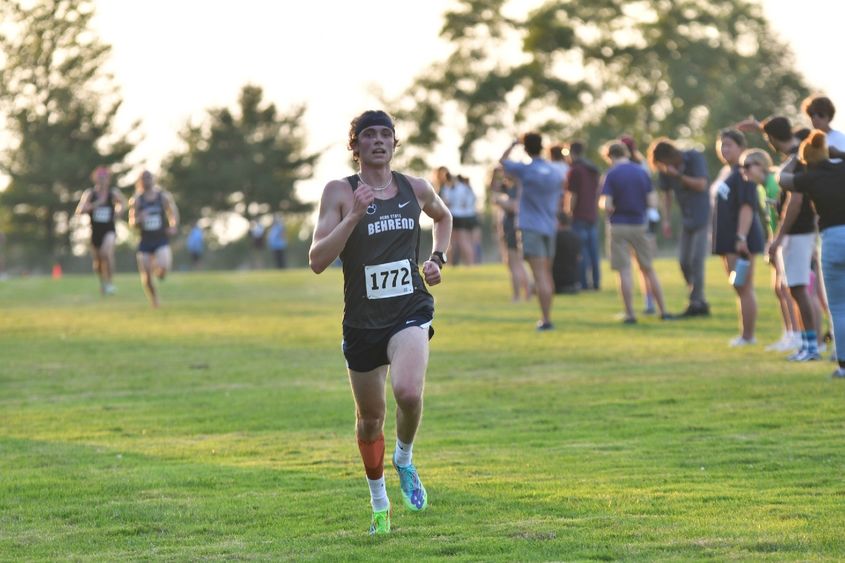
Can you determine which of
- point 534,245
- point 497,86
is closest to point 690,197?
point 534,245

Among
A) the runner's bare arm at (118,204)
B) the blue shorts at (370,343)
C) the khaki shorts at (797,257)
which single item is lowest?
the blue shorts at (370,343)

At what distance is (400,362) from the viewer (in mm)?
8328

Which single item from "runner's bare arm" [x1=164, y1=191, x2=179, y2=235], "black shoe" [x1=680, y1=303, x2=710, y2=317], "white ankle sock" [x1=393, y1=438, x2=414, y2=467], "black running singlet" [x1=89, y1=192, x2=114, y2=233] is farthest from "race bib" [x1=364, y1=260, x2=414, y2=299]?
"black running singlet" [x1=89, y1=192, x2=114, y2=233]

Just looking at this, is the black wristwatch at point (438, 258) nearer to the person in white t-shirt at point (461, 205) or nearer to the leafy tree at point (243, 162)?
the person in white t-shirt at point (461, 205)

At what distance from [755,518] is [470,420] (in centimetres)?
474

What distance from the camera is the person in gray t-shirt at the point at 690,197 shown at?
20.3 metres

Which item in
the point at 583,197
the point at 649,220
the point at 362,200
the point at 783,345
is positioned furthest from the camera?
the point at 583,197

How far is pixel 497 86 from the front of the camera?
75312 millimetres

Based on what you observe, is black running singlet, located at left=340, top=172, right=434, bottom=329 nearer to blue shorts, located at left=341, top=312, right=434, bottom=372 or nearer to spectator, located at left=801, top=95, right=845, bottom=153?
blue shorts, located at left=341, top=312, right=434, bottom=372

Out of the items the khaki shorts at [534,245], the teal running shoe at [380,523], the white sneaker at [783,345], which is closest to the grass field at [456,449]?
the teal running shoe at [380,523]

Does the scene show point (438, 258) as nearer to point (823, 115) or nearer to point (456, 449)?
point (456, 449)

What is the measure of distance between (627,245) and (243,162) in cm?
7318

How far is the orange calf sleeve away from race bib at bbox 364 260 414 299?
731mm

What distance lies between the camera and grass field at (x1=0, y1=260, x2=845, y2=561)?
8039mm
